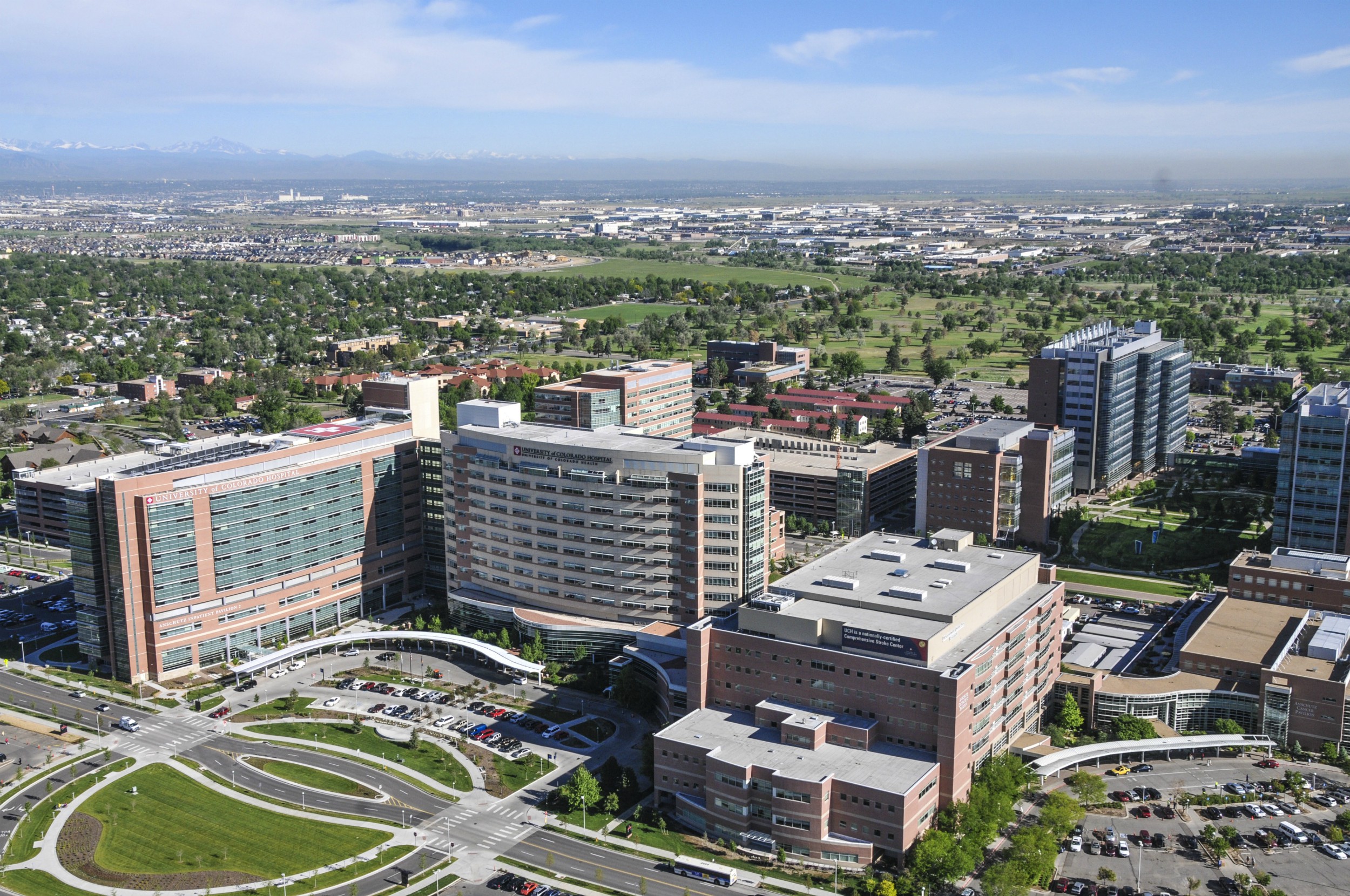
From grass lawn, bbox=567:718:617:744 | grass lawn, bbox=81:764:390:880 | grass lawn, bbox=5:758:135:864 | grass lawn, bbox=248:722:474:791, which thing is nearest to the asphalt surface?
grass lawn, bbox=248:722:474:791

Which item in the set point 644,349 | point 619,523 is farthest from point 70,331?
point 619,523

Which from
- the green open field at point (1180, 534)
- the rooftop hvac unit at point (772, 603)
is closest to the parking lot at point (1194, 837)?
the rooftop hvac unit at point (772, 603)

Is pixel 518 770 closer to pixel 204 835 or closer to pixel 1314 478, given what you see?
pixel 204 835

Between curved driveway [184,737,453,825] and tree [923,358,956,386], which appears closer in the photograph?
curved driveway [184,737,453,825]

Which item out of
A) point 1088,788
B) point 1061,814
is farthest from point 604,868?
point 1088,788

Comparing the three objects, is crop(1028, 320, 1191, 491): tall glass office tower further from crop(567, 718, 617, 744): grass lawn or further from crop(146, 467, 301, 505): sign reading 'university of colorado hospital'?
crop(146, 467, 301, 505): sign reading 'university of colorado hospital'

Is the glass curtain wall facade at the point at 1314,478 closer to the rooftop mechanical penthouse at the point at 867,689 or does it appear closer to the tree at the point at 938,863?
the rooftop mechanical penthouse at the point at 867,689
